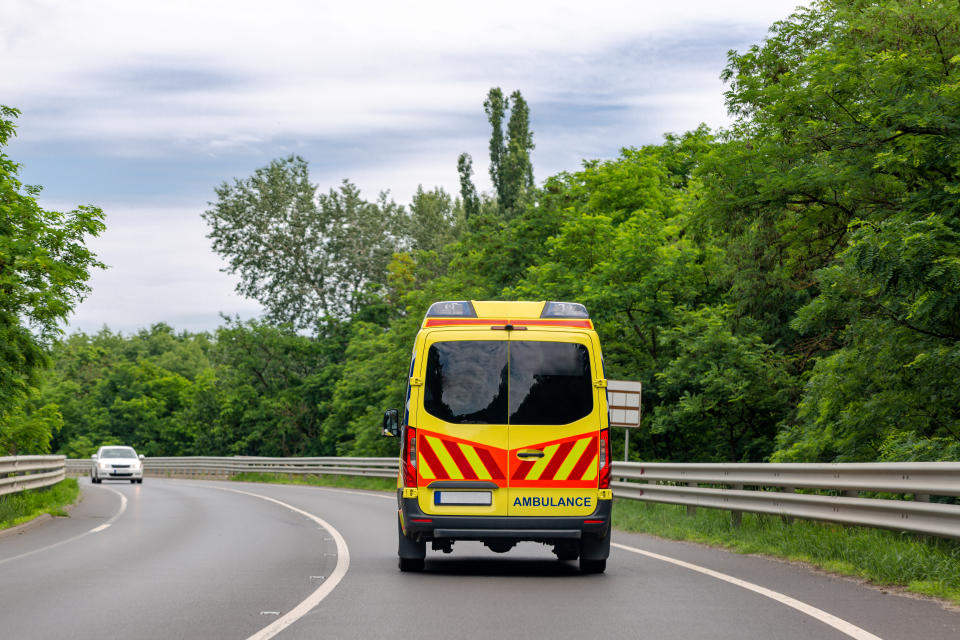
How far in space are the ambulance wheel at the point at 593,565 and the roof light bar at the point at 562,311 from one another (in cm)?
238

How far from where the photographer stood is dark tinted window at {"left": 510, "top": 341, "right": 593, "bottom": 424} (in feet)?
36.4

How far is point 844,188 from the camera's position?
68.7 feet

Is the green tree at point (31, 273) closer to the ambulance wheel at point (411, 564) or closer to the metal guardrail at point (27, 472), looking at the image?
the metal guardrail at point (27, 472)

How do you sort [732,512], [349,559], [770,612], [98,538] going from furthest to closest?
[98,538], [732,512], [349,559], [770,612]

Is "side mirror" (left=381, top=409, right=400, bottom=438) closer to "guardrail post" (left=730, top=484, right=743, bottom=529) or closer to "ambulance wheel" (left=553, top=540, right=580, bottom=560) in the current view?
"ambulance wheel" (left=553, top=540, right=580, bottom=560)

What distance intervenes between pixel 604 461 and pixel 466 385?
149cm

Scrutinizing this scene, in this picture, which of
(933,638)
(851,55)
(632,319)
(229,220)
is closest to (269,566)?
(933,638)

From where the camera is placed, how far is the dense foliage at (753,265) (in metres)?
18.0

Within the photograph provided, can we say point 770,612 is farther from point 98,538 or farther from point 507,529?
point 98,538

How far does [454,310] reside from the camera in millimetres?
11531

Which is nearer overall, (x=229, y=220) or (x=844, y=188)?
(x=844, y=188)

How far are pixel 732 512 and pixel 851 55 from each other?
9.28 m

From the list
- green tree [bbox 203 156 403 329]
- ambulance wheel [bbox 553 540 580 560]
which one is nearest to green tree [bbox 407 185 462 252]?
green tree [bbox 203 156 403 329]

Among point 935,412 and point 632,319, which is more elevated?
point 632,319
